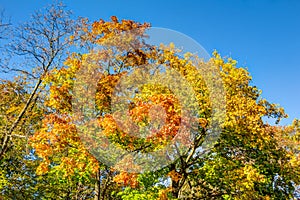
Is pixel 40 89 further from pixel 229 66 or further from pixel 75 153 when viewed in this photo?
pixel 229 66

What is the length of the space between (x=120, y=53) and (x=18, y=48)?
17.6 ft

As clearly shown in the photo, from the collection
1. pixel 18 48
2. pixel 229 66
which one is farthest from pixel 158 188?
pixel 18 48

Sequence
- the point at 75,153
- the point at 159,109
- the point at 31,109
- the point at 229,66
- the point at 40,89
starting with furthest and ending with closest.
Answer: the point at 31,109, the point at 40,89, the point at 229,66, the point at 75,153, the point at 159,109

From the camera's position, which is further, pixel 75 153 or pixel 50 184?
pixel 50 184

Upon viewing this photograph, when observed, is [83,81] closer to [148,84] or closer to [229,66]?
[148,84]

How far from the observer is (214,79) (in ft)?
56.2

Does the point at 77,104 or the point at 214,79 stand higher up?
the point at 214,79

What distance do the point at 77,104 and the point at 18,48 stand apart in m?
4.64

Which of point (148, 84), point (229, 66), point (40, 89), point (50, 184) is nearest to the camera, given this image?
point (148, 84)

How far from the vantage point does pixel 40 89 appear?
1977cm

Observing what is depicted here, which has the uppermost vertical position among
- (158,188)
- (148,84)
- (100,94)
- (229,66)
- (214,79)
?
(229,66)

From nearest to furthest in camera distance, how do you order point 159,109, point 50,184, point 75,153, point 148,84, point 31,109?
point 159,109 < point 75,153 < point 148,84 < point 50,184 < point 31,109

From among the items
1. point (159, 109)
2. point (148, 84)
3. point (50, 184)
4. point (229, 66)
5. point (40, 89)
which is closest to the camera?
point (159, 109)

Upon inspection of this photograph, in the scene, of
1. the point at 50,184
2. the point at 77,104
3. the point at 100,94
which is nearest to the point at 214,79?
the point at 100,94
